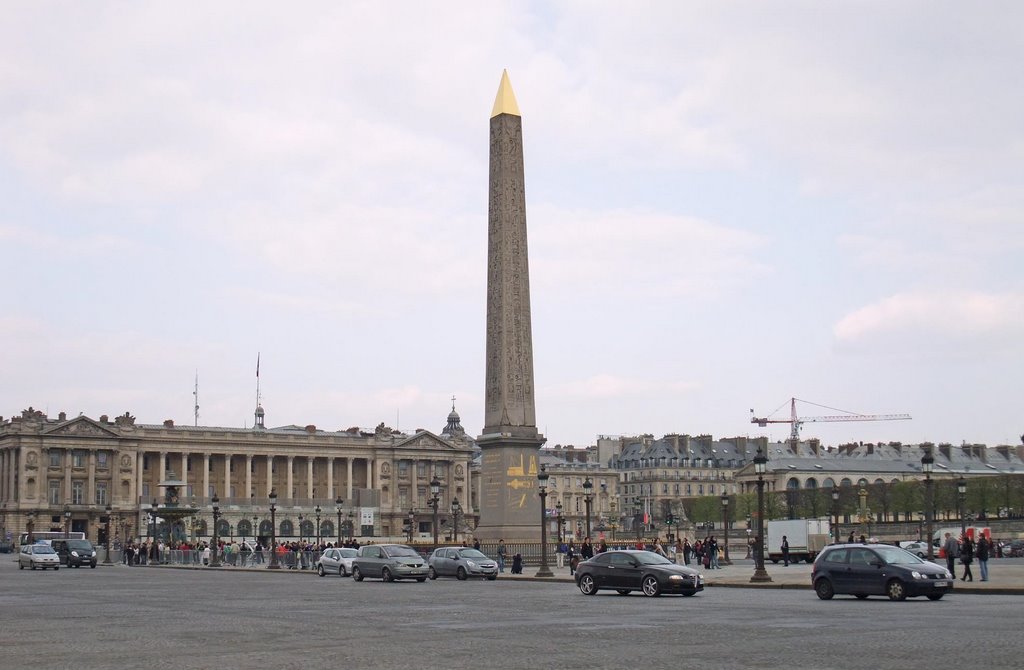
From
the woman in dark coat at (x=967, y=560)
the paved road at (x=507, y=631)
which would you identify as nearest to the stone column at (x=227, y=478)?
the paved road at (x=507, y=631)

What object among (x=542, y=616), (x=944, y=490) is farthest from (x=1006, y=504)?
(x=542, y=616)

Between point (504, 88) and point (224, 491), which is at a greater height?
point (504, 88)

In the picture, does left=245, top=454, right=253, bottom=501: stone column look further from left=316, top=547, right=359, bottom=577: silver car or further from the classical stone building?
left=316, top=547, right=359, bottom=577: silver car

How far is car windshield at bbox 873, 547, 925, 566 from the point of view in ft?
93.7

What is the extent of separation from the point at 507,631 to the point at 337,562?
36.0m

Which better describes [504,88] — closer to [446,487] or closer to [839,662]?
[839,662]

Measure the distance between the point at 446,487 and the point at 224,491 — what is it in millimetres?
28511

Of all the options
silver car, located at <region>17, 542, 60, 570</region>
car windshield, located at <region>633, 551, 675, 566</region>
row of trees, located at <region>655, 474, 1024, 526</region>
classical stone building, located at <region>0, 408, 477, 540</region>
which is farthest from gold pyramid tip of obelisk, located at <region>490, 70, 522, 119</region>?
classical stone building, located at <region>0, 408, 477, 540</region>

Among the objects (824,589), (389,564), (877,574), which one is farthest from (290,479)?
(877,574)

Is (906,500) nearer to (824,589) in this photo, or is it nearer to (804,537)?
(804,537)

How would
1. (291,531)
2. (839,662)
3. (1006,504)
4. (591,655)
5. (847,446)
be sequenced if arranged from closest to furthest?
(839,662)
(591,655)
(1006,504)
(291,531)
(847,446)

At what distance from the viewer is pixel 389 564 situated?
44750mm

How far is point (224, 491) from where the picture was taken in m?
156

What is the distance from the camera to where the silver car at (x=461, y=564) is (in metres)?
45.4
